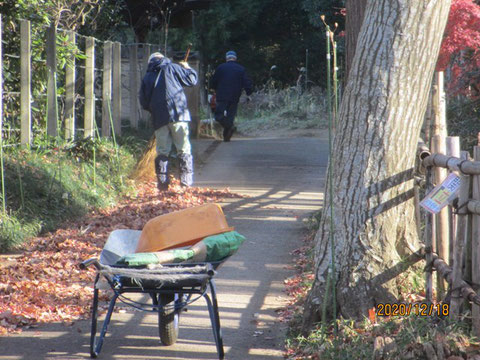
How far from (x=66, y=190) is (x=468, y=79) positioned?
5.41 metres

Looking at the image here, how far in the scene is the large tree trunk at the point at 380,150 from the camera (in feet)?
15.9

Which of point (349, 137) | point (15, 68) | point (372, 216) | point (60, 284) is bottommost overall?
point (60, 284)

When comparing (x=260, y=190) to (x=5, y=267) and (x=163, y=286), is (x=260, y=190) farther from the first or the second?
(x=163, y=286)

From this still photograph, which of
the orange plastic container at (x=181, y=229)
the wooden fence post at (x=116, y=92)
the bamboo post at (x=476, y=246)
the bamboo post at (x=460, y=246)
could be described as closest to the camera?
the bamboo post at (x=476, y=246)

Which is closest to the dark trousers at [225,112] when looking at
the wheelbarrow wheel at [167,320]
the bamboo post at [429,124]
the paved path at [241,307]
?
the paved path at [241,307]

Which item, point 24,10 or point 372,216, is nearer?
point 372,216

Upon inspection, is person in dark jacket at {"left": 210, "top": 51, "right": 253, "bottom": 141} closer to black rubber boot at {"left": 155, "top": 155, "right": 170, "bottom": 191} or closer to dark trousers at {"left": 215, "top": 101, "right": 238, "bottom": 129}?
dark trousers at {"left": 215, "top": 101, "right": 238, "bottom": 129}

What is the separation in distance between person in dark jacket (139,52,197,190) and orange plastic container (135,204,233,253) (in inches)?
205

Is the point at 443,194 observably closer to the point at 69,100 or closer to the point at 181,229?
the point at 181,229

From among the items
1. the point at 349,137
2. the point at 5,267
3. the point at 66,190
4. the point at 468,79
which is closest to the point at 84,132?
the point at 66,190

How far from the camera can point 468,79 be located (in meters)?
9.48

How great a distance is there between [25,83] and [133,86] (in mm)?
5845

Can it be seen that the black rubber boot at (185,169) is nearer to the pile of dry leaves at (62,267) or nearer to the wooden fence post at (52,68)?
the pile of dry leaves at (62,267)

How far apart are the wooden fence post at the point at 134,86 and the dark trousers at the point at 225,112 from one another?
6.23 ft
